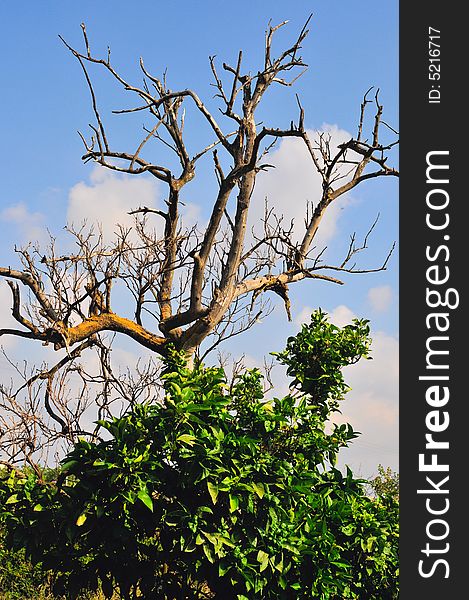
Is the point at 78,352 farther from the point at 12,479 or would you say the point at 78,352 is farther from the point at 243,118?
the point at 243,118

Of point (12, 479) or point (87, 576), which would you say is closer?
point (87, 576)

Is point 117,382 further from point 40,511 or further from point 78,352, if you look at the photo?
point 40,511

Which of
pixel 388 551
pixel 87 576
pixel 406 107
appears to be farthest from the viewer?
pixel 388 551

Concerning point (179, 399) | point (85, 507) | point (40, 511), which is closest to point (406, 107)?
point (179, 399)

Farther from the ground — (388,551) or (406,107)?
(406,107)

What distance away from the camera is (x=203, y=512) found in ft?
15.2

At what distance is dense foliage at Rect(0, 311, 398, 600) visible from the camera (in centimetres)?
455

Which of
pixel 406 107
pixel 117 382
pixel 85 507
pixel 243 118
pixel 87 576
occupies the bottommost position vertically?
pixel 87 576

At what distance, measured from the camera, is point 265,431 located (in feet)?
17.3

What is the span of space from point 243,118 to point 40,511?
12.0 ft

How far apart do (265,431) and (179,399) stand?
83cm

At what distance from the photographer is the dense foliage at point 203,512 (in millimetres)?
4547

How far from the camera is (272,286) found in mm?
7398

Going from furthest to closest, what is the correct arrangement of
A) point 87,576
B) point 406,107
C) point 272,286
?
point 272,286 → point 87,576 → point 406,107
